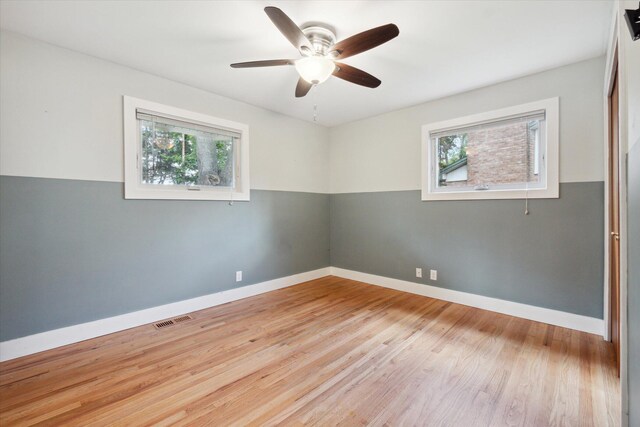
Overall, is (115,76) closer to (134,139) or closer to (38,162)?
(134,139)

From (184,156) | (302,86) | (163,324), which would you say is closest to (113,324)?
(163,324)

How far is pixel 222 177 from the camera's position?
3.35 m

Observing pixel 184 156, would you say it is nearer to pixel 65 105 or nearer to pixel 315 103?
pixel 65 105

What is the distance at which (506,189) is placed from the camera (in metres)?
2.92

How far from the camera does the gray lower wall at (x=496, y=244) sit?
2449 mm

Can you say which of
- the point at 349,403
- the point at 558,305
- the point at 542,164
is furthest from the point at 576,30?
the point at 349,403

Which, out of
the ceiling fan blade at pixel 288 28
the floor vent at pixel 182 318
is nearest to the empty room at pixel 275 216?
the ceiling fan blade at pixel 288 28

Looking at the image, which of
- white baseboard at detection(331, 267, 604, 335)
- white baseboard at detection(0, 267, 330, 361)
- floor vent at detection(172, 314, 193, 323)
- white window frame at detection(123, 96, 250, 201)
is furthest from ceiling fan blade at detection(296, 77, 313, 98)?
white baseboard at detection(331, 267, 604, 335)

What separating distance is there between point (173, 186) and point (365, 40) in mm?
2365

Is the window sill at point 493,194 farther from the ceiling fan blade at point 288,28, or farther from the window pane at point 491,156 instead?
the ceiling fan blade at point 288,28

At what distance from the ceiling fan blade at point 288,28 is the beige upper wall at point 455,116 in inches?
64.4

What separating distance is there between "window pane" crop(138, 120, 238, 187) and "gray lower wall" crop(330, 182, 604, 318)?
2.03 meters

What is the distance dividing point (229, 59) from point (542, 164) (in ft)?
10.4

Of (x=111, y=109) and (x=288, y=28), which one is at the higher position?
(x=288, y=28)
